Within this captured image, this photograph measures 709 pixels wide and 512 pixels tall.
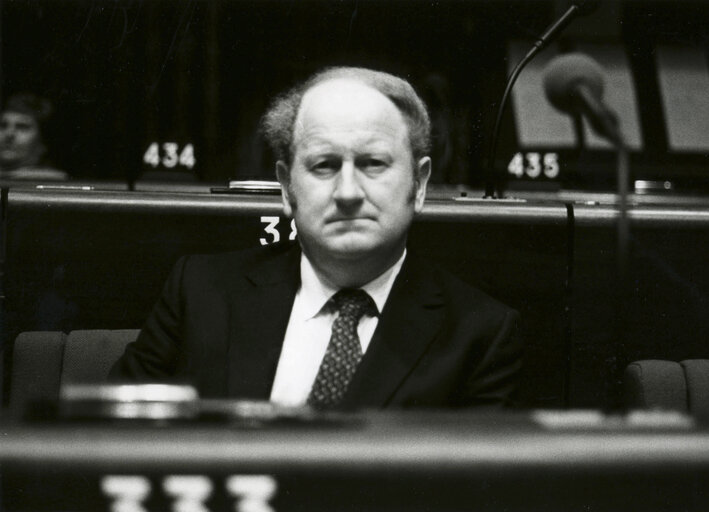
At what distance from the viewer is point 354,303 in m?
1.36

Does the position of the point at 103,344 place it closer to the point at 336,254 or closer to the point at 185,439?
the point at 336,254

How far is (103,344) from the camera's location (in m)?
1.55

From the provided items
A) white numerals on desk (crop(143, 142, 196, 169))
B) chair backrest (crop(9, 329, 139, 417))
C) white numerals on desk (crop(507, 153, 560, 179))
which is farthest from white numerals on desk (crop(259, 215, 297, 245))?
white numerals on desk (crop(143, 142, 196, 169))

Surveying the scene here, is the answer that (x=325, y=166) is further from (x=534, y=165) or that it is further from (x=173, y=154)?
(x=173, y=154)

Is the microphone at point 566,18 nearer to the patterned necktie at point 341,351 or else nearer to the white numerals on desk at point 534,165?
the patterned necktie at point 341,351

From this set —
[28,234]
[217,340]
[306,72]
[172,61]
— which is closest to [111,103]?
[172,61]

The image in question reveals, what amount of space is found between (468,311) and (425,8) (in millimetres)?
3602

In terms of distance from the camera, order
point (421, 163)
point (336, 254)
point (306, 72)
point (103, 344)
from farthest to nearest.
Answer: point (306, 72), point (103, 344), point (421, 163), point (336, 254)

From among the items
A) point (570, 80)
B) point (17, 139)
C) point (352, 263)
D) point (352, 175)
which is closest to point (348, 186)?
point (352, 175)

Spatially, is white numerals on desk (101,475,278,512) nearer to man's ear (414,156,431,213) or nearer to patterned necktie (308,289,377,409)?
patterned necktie (308,289,377,409)

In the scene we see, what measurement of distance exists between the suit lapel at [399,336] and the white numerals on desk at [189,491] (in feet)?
2.31

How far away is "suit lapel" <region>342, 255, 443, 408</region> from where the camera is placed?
4.09 feet

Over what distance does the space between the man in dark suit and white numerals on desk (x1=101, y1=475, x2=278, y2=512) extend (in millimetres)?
733

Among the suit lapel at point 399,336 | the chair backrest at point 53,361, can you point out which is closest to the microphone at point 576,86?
the suit lapel at point 399,336
